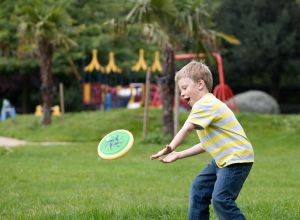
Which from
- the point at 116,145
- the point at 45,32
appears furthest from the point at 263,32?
the point at 116,145

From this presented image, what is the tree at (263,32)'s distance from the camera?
34.7 m

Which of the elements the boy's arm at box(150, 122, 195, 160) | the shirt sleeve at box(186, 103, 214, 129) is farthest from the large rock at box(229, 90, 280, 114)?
the boy's arm at box(150, 122, 195, 160)

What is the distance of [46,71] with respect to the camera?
20.8 metres

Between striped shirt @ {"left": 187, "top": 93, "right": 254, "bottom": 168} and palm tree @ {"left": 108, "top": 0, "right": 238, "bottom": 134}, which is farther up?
striped shirt @ {"left": 187, "top": 93, "right": 254, "bottom": 168}

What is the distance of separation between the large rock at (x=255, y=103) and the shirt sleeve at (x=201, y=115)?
21.9 meters

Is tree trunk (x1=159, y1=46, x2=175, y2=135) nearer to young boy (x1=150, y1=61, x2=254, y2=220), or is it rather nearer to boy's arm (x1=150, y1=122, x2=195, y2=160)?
young boy (x1=150, y1=61, x2=254, y2=220)

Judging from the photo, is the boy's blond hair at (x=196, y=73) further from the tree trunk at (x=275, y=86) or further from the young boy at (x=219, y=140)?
the tree trunk at (x=275, y=86)

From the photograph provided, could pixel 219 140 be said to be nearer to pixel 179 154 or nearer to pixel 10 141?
pixel 179 154

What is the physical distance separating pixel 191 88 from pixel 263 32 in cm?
3082

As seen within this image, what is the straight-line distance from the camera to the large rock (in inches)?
1046

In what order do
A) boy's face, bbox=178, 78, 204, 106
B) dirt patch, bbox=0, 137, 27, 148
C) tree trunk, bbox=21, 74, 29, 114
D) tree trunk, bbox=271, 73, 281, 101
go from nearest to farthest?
boy's face, bbox=178, 78, 204, 106 → dirt patch, bbox=0, 137, 27, 148 → tree trunk, bbox=21, 74, 29, 114 → tree trunk, bbox=271, 73, 281, 101

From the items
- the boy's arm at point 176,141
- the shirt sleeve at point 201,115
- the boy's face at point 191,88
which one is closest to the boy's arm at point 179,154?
the boy's arm at point 176,141

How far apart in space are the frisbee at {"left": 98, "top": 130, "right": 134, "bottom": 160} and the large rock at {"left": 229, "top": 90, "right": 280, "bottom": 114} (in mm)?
21269

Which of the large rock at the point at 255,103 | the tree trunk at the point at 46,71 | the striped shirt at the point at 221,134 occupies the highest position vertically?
the striped shirt at the point at 221,134
